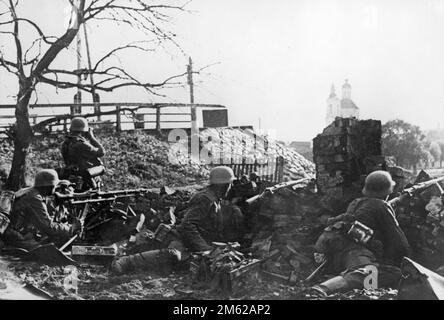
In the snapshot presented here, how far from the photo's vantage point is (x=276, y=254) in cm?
621

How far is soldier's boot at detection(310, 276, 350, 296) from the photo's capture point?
15.9 feet

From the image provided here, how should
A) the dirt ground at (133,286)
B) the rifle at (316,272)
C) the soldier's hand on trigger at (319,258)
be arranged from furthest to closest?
the soldier's hand on trigger at (319,258) < the rifle at (316,272) < the dirt ground at (133,286)

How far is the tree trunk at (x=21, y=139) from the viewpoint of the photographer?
898 cm

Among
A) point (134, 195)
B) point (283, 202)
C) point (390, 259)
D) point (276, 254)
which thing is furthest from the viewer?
point (134, 195)

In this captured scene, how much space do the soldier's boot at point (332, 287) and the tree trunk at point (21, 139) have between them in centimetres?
653

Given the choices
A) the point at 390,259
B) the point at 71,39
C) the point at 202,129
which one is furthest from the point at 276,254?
the point at 202,129

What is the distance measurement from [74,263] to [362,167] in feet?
16.8

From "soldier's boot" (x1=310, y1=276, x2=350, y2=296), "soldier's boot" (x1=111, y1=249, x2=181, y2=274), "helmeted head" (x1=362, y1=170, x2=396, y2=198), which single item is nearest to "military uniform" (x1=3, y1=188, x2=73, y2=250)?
"soldier's boot" (x1=111, y1=249, x2=181, y2=274)

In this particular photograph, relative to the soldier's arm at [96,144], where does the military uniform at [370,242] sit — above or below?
below

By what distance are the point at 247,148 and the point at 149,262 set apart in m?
10.7

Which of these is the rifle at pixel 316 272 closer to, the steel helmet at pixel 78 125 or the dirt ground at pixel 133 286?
the dirt ground at pixel 133 286

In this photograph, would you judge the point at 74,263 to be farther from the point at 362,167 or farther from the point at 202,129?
the point at 202,129

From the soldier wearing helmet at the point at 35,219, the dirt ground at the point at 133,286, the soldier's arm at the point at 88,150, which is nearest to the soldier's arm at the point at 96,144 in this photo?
the soldier's arm at the point at 88,150

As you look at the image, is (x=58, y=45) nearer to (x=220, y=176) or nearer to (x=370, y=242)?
(x=220, y=176)
